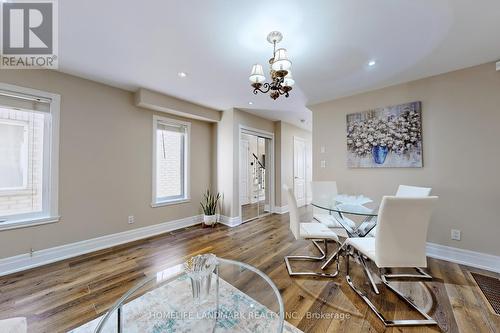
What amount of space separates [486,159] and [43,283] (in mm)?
5147

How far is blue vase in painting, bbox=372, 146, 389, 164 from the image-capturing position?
2893 millimetres

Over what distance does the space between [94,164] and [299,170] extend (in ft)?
15.9

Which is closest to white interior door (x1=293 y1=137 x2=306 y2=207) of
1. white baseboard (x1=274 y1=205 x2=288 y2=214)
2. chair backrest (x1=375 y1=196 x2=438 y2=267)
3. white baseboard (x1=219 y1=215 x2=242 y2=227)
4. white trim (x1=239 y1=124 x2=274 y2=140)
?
white baseboard (x1=274 y1=205 x2=288 y2=214)

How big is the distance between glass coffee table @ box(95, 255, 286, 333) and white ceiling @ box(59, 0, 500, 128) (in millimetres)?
1994

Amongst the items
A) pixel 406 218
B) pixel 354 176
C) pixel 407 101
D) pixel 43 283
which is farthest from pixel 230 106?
pixel 43 283

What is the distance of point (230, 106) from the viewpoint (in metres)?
3.89

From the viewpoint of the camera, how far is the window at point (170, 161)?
11.6 ft

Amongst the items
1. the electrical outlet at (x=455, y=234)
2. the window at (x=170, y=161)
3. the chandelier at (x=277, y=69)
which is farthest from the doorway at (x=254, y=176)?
the electrical outlet at (x=455, y=234)

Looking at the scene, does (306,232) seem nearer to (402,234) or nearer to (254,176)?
(402,234)

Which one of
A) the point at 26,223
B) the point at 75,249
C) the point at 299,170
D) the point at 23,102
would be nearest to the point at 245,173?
the point at 299,170

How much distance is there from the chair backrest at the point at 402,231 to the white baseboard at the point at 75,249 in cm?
332

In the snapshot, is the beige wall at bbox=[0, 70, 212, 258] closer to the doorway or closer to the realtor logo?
the realtor logo

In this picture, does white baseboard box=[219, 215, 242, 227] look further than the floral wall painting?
Yes

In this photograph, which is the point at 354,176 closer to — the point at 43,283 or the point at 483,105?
the point at 483,105
